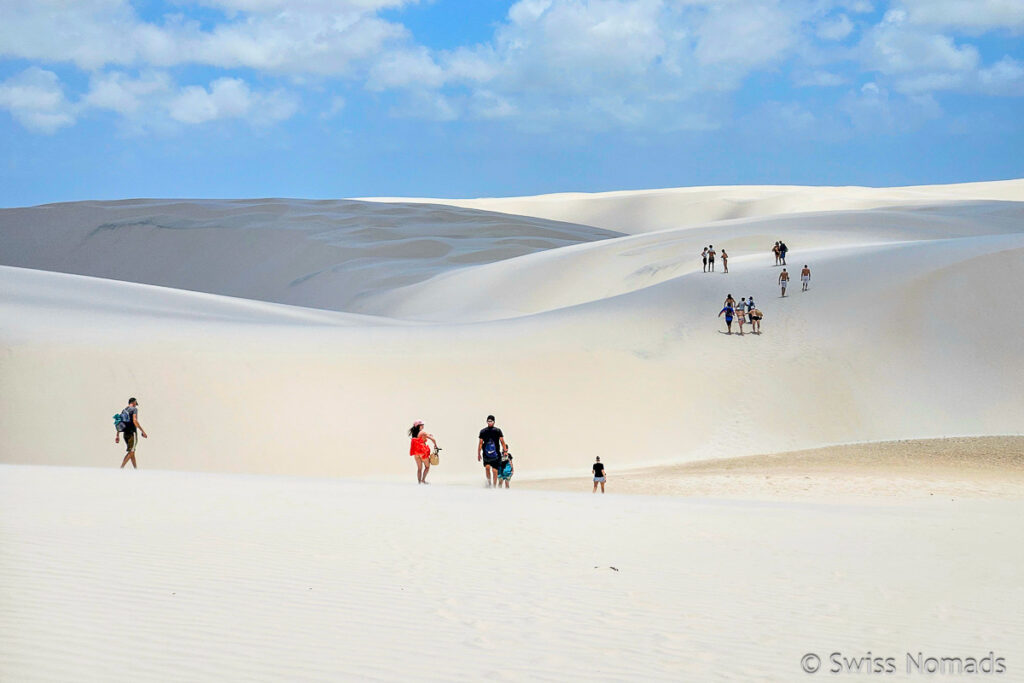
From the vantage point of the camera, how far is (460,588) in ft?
25.3

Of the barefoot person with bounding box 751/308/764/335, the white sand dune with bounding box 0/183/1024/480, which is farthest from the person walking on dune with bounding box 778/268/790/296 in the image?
the barefoot person with bounding box 751/308/764/335

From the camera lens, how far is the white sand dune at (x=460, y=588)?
19.5ft

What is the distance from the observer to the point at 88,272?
69750mm

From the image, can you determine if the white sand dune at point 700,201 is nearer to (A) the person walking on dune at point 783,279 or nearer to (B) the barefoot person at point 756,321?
(A) the person walking on dune at point 783,279

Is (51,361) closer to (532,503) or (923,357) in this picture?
(532,503)

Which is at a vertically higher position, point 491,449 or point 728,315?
point 728,315

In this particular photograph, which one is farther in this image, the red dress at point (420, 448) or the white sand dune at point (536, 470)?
the red dress at point (420, 448)

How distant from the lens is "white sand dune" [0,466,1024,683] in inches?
233

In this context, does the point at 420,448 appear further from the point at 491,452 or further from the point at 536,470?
the point at 536,470

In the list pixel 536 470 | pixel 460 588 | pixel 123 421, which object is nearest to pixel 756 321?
pixel 536 470

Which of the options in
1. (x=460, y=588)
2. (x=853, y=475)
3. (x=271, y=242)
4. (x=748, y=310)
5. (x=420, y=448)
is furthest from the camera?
(x=271, y=242)

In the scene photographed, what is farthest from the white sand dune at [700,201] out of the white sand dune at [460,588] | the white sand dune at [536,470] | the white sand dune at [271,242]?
the white sand dune at [460,588]

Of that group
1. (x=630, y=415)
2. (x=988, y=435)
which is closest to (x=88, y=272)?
(x=630, y=415)

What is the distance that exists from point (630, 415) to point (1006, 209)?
147 ft
